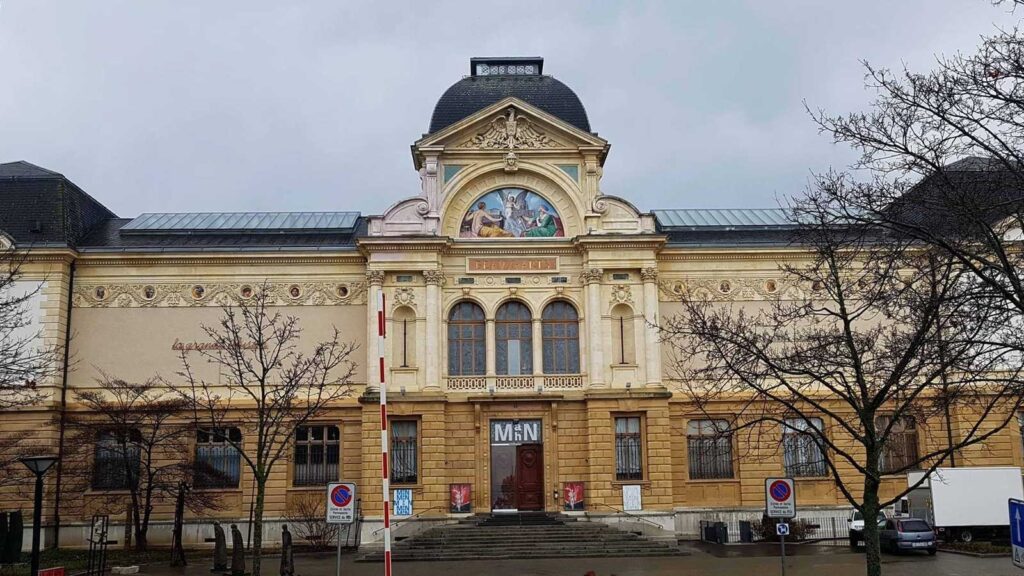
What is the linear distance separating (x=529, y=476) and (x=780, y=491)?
1939 centimetres

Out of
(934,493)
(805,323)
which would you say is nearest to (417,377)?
(805,323)

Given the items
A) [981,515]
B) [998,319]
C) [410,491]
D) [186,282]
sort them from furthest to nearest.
→ [186,282]
[410,491]
[981,515]
[998,319]

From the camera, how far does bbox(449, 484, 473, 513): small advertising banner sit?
3716cm

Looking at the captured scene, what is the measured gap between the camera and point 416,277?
128ft

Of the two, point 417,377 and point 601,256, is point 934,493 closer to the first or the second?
point 601,256

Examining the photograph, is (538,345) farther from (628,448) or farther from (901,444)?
(901,444)

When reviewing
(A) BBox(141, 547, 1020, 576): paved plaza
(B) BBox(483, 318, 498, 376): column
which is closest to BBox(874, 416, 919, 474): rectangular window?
(A) BBox(141, 547, 1020, 576): paved plaza

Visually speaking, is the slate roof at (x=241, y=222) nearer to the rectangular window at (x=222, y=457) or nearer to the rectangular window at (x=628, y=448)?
the rectangular window at (x=222, y=457)

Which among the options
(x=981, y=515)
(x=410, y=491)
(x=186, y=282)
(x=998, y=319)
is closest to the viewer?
(x=998, y=319)

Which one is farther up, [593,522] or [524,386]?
[524,386]

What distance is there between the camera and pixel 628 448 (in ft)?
125

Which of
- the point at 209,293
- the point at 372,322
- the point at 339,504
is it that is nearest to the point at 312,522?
the point at 372,322

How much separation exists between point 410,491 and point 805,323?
58.9 feet

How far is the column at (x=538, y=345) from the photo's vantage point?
127ft
